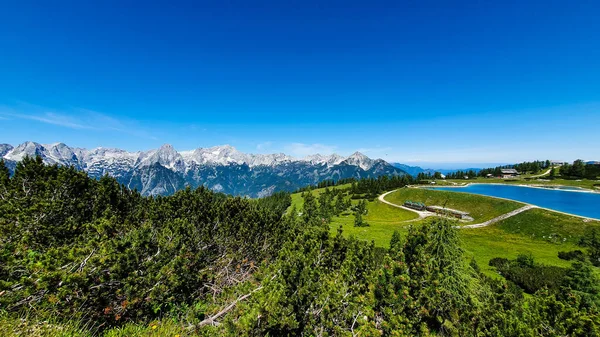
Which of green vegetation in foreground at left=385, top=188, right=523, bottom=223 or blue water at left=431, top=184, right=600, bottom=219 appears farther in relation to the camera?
green vegetation in foreground at left=385, top=188, right=523, bottom=223

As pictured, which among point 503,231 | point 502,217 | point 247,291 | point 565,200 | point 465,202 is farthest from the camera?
point 465,202

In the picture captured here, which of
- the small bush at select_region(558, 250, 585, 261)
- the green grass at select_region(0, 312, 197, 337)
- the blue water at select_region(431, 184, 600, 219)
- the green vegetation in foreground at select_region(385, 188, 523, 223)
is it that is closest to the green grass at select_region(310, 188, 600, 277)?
the green vegetation in foreground at select_region(385, 188, 523, 223)

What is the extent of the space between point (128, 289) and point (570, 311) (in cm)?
1586

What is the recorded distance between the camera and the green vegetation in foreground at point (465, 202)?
77812 mm

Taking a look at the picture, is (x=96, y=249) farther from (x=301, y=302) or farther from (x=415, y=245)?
(x=415, y=245)

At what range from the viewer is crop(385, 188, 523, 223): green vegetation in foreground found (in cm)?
7781

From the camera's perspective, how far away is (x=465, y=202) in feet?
301

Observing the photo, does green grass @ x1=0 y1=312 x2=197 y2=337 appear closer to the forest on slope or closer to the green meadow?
the forest on slope

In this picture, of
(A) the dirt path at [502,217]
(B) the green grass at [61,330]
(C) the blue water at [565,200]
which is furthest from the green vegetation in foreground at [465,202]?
(B) the green grass at [61,330]

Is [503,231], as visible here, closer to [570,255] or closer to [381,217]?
[570,255]

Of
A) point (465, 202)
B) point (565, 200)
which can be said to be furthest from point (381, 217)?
point (565, 200)

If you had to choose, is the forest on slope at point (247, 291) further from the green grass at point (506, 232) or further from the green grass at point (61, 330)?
the green grass at point (506, 232)

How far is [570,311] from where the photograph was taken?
7797 mm

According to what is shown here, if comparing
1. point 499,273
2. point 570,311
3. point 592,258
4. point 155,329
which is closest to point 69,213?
point 155,329
